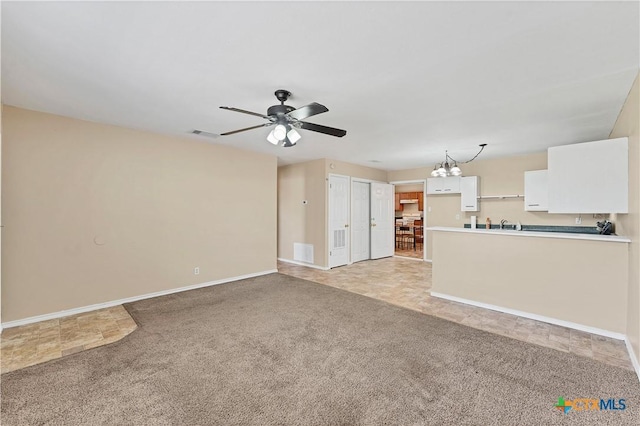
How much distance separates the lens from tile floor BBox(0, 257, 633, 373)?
2.68 meters

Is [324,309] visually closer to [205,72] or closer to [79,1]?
[205,72]

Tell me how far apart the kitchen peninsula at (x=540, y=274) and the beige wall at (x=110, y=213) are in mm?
3840

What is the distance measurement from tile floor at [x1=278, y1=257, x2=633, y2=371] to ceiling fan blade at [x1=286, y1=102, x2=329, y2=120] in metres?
2.97

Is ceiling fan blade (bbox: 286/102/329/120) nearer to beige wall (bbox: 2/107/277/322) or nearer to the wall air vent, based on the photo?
the wall air vent

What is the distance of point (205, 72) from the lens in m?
2.46

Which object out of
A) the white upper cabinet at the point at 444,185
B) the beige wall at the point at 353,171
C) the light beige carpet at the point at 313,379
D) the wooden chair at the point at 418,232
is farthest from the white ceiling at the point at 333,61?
the wooden chair at the point at 418,232

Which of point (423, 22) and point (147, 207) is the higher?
point (423, 22)

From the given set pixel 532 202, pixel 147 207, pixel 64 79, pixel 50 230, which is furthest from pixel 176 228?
pixel 532 202

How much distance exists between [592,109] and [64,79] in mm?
5665

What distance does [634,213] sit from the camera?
269 centimetres

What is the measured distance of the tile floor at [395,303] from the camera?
2.68 metres

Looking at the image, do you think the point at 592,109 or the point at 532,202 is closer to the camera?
the point at 592,109

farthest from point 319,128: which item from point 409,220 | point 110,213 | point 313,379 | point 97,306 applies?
point 409,220

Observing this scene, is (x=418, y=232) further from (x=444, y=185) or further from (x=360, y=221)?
(x=360, y=221)
